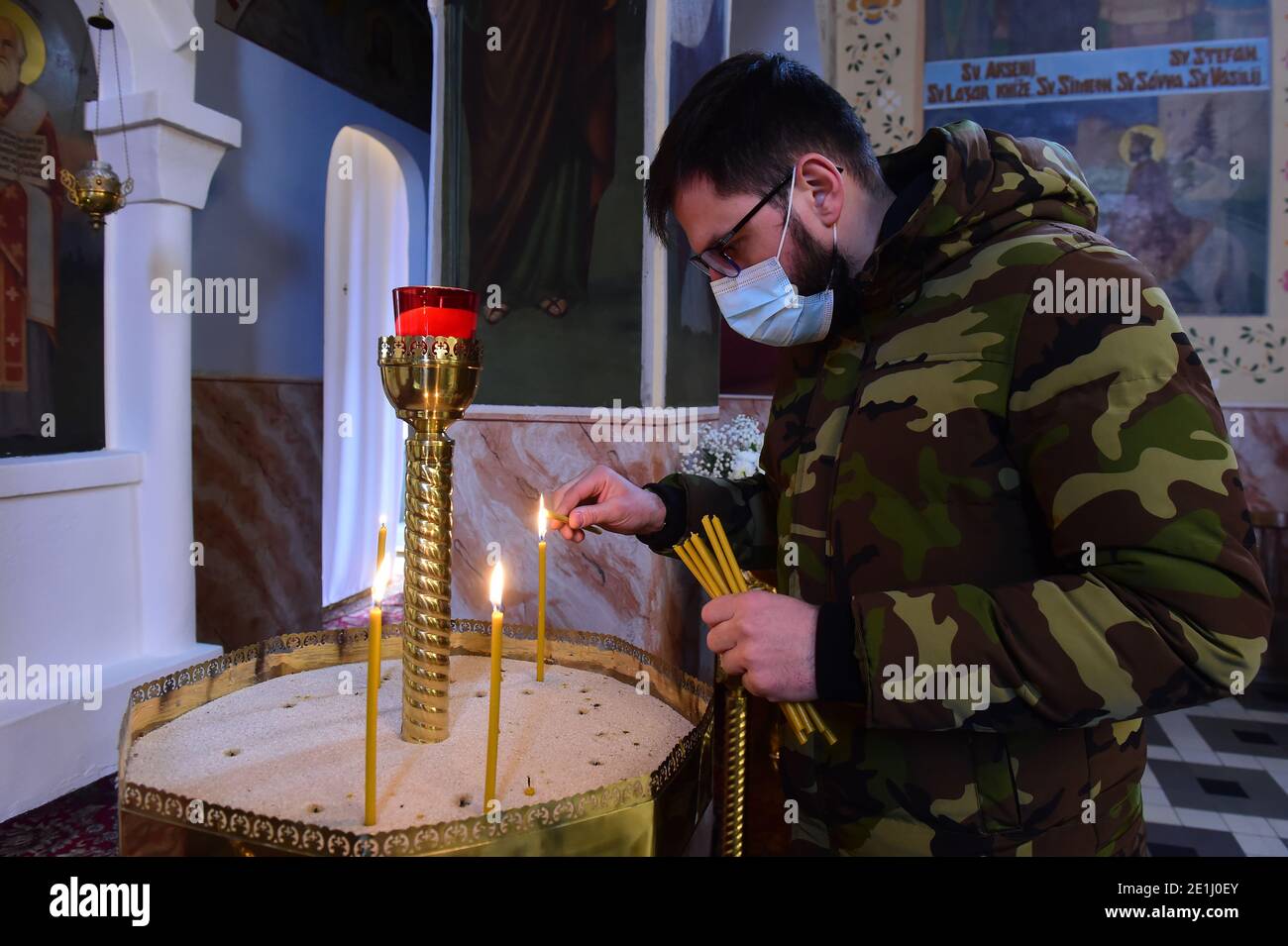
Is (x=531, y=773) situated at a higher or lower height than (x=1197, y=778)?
higher

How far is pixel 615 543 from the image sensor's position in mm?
2994

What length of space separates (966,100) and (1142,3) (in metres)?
1.09

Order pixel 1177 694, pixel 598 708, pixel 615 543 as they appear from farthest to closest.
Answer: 1. pixel 615 543
2. pixel 598 708
3. pixel 1177 694

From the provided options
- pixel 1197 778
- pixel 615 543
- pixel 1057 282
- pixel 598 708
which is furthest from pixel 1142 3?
pixel 598 708

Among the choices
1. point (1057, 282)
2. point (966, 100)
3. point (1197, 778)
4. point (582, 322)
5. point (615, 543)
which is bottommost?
point (1197, 778)

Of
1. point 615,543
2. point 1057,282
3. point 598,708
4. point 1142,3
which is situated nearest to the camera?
point 1057,282

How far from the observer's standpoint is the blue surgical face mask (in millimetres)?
1176

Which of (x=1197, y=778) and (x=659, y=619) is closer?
(x=659, y=619)

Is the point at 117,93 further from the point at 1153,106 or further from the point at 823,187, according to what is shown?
the point at 1153,106

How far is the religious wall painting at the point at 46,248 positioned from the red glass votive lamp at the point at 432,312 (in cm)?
309

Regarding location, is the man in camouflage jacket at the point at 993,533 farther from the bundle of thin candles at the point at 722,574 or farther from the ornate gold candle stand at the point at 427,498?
the ornate gold candle stand at the point at 427,498

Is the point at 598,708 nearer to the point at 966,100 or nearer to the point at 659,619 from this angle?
the point at 659,619
